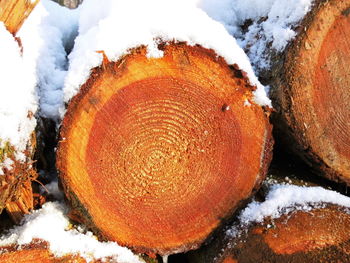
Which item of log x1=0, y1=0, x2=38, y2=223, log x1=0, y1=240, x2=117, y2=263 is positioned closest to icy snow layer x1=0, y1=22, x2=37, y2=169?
log x1=0, y1=0, x2=38, y2=223

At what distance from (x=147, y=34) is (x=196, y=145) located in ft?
1.43

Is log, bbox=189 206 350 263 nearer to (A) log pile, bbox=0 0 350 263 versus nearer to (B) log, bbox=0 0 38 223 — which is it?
(A) log pile, bbox=0 0 350 263

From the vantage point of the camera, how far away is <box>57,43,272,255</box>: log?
1.35 meters

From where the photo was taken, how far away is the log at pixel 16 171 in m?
1.34

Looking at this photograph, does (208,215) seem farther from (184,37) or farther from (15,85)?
(15,85)

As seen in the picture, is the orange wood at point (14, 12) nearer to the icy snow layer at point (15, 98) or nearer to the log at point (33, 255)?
the icy snow layer at point (15, 98)

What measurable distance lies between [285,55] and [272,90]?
14 cm

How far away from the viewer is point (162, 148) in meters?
1.43

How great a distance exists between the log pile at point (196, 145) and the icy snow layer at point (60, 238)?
0.03m

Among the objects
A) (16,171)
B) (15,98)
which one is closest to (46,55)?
(15,98)

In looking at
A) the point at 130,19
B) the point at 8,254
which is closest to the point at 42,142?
the point at 8,254

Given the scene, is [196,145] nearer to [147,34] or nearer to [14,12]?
[147,34]

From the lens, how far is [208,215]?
1543 mm

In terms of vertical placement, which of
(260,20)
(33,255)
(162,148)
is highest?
(260,20)
